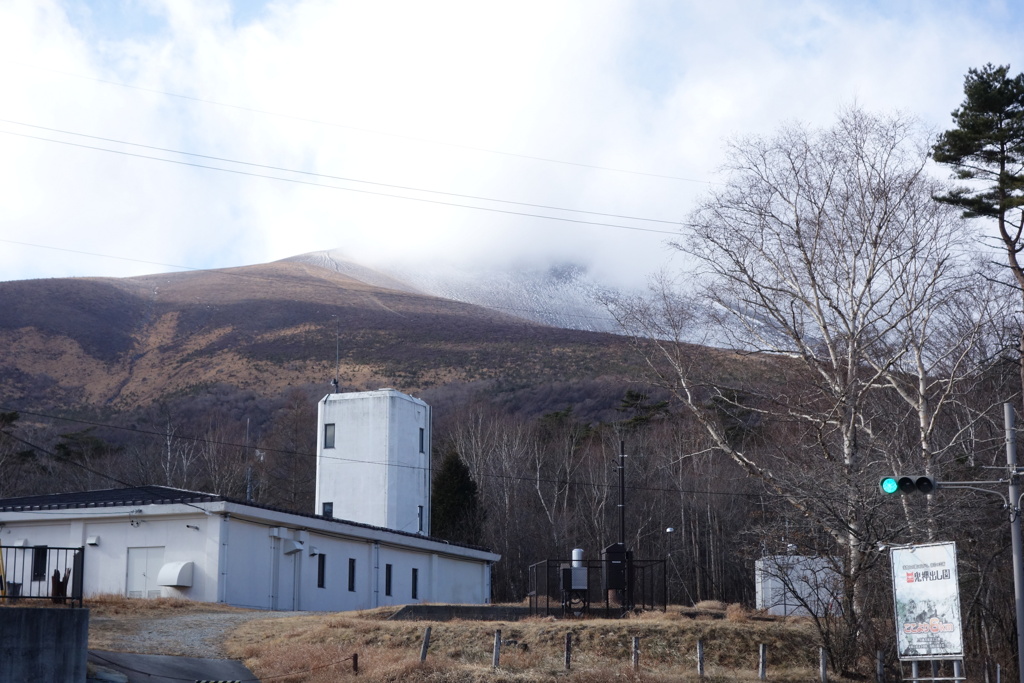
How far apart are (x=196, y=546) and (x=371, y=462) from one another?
1589 cm

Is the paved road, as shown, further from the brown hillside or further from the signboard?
the brown hillside

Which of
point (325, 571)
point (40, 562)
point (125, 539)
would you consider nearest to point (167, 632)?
point (40, 562)

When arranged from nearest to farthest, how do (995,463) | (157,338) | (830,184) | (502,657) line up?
(502,657), (830,184), (995,463), (157,338)

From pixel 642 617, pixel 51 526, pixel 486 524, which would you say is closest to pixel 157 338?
pixel 486 524

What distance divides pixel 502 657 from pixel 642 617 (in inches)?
295

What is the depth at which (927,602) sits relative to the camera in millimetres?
18703

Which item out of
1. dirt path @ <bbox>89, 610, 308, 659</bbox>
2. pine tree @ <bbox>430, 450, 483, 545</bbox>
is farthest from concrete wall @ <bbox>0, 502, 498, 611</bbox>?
pine tree @ <bbox>430, 450, 483, 545</bbox>

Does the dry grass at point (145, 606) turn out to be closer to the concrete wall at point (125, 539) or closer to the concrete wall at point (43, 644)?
the concrete wall at point (125, 539)

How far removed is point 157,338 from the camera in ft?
451

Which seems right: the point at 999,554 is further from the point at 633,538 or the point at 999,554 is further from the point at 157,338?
the point at 157,338

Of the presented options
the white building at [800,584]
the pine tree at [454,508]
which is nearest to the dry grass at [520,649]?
the white building at [800,584]

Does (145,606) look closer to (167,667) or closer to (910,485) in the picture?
(167,667)

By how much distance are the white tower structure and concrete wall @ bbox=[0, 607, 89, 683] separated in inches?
1187

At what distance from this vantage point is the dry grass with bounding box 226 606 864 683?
20203 mm
